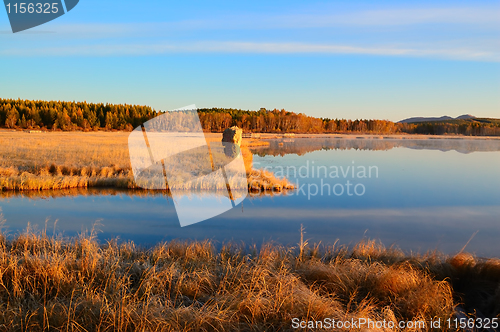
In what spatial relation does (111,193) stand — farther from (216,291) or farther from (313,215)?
(216,291)

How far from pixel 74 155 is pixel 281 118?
248 feet

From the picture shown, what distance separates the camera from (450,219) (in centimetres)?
928

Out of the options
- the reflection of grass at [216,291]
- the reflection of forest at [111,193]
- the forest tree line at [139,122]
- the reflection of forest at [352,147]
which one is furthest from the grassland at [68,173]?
the forest tree line at [139,122]

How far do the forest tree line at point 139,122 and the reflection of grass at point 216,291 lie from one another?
221ft

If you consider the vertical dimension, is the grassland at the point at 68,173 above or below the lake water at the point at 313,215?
above

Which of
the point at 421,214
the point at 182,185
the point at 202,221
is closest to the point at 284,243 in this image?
the point at 202,221

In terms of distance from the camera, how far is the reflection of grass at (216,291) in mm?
3434

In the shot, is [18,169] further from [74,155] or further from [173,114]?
[173,114]

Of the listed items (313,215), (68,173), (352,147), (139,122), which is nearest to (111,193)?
(68,173)

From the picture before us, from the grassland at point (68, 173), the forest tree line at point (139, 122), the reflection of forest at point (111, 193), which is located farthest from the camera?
the forest tree line at point (139, 122)

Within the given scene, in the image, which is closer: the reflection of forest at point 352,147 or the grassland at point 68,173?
the grassland at point 68,173

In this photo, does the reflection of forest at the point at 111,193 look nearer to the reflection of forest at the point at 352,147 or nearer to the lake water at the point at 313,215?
the lake water at the point at 313,215

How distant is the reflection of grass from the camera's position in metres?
3.43

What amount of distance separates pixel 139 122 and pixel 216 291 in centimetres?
7482
